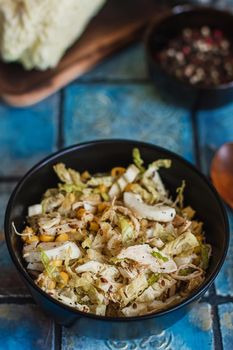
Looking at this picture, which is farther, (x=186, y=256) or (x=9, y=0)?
(x=9, y=0)

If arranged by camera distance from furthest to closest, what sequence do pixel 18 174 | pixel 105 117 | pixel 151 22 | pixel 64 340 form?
pixel 151 22
pixel 105 117
pixel 18 174
pixel 64 340

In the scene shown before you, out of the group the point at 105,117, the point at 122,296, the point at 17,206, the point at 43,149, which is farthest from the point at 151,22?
the point at 122,296

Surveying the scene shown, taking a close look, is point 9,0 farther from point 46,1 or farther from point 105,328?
point 105,328

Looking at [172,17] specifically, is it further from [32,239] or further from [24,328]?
[24,328]

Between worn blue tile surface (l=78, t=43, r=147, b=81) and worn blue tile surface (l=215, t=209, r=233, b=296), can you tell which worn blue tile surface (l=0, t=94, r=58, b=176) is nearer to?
worn blue tile surface (l=78, t=43, r=147, b=81)

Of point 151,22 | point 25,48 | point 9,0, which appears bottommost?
point 151,22

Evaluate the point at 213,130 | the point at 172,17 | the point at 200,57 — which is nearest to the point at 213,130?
the point at 213,130

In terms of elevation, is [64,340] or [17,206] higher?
[17,206]

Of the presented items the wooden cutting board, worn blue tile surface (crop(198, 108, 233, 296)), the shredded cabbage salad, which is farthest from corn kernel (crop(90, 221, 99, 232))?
the wooden cutting board
